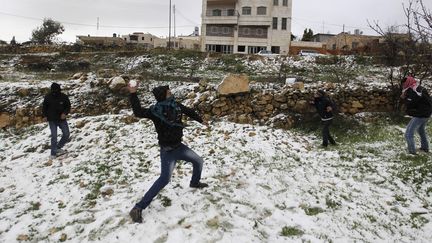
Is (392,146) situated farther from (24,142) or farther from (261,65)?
(261,65)

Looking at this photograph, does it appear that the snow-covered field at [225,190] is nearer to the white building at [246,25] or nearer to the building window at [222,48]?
the white building at [246,25]

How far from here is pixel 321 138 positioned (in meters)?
9.27

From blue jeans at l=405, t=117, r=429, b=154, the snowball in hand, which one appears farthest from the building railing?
the snowball in hand

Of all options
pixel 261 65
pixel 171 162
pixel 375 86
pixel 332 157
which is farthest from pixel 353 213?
pixel 261 65

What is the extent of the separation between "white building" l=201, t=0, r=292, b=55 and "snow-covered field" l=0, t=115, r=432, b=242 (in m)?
39.6

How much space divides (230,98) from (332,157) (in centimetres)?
389

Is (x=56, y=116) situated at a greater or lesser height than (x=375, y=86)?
lesser

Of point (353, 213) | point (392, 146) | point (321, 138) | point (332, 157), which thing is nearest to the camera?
point (353, 213)

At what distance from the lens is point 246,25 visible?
48438 mm

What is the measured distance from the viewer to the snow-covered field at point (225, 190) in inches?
200

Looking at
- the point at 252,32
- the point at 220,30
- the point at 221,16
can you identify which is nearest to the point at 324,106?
the point at 252,32

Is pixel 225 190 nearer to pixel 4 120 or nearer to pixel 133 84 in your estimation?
pixel 133 84

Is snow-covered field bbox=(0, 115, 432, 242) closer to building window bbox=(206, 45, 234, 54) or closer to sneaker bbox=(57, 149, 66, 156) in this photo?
sneaker bbox=(57, 149, 66, 156)

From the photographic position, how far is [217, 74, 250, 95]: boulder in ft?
35.0
